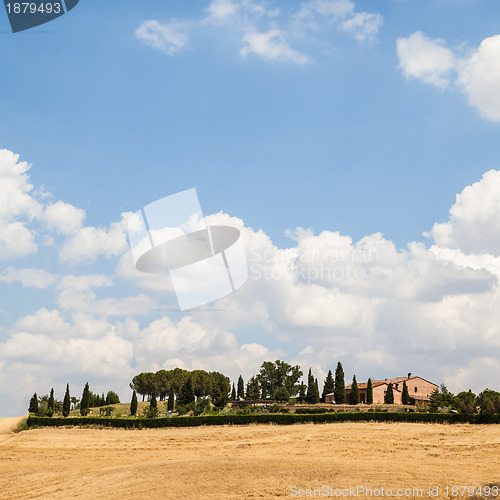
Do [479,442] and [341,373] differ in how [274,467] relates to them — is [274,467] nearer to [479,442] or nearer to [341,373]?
[479,442]

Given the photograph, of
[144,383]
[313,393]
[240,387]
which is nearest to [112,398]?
[144,383]

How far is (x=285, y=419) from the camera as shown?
40312mm

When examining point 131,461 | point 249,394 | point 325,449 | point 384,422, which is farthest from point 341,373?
point 131,461

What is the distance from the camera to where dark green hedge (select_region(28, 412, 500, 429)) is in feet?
122

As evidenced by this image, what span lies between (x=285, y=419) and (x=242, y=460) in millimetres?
16541

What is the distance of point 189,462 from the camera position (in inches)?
963

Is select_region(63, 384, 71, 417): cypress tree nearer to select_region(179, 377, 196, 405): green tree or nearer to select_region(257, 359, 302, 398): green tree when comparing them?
select_region(179, 377, 196, 405): green tree

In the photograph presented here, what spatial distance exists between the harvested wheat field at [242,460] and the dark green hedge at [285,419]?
1.11 metres

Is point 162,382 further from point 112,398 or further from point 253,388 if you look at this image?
point 253,388

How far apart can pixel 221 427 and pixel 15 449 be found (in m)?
16.0

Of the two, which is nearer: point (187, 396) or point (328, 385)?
point (187, 396)

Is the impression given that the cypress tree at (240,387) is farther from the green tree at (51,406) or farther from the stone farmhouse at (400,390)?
the green tree at (51,406)

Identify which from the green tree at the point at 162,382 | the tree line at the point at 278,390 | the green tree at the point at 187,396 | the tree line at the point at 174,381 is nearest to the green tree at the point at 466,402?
the tree line at the point at 278,390

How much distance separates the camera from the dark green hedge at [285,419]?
37.3 metres
